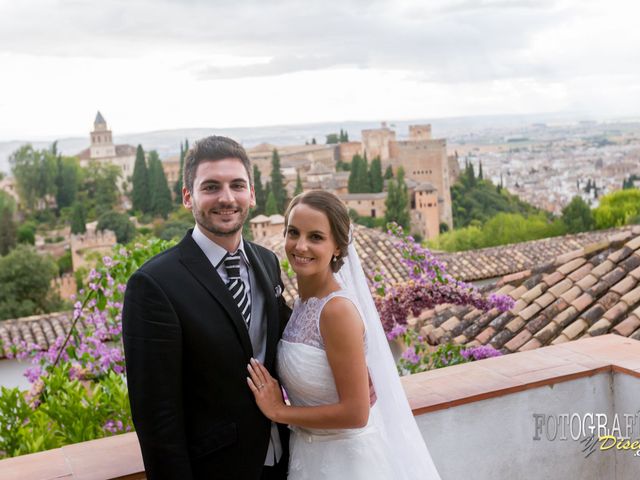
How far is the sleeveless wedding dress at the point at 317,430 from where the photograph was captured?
1513 millimetres

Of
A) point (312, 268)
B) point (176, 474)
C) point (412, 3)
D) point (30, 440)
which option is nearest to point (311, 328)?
point (312, 268)

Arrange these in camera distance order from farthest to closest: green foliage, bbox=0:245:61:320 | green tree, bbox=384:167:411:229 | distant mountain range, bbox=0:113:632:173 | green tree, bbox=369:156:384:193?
distant mountain range, bbox=0:113:632:173
green tree, bbox=369:156:384:193
green tree, bbox=384:167:411:229
green foliage, bbox=0:245:61:320

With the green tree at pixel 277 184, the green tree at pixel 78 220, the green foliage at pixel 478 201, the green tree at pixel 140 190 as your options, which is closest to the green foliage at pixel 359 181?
the green tree at pixel 277 184

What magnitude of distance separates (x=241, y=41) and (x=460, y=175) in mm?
33379

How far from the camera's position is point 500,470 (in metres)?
2.16

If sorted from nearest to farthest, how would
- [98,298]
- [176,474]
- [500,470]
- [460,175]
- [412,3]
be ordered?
[176,474] < [500,470] < [98,298] < [412,3] < [460,175]

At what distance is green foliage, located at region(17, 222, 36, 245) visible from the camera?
52.0 m

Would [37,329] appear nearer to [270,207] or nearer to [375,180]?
[270,207]

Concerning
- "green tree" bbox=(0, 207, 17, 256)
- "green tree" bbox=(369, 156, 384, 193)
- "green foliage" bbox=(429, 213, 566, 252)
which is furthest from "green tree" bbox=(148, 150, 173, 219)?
"green foliage" bbox=(429, 213, 566, 252)

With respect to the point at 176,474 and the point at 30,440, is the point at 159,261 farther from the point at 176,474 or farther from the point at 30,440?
the point at 30,440

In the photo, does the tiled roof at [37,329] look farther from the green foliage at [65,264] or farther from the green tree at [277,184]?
the green tree at [277,184]

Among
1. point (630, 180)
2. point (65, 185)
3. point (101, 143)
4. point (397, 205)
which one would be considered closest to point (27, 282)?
point (397, 205)

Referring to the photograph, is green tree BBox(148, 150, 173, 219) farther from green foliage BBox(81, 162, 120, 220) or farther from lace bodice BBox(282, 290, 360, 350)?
lace bodice BBox(282, 290, 360, 350)

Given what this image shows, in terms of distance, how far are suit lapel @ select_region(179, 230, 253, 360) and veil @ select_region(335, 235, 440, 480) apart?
0.30 m
